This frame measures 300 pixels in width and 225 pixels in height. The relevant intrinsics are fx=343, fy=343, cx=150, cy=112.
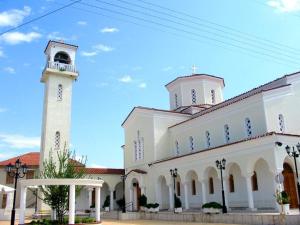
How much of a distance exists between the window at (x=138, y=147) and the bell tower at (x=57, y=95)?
22.4ft

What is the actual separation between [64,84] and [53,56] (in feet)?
10.1

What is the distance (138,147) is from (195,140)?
7.23 m

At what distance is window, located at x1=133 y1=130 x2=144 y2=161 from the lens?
112 feet

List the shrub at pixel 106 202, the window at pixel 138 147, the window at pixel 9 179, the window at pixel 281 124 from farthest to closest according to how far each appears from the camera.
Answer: the window at pixel 9 179
the shrub at pixel 106 202
the window at pixel 138 147
the window at pixel 281 124

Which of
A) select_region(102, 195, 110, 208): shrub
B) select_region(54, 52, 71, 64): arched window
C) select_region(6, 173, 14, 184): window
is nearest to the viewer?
select_region(102, 195, 110, 208): shrub

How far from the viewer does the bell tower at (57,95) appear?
33375 millimetres

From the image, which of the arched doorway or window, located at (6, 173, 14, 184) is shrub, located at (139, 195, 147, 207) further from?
window, located at (6, 173, 14, 184)

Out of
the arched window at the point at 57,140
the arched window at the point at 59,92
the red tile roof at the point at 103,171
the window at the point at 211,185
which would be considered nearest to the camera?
the window at the point at 211,185

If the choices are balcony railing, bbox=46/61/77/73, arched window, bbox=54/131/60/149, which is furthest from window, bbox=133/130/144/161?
balcony railing, bbox=46/61/77/73

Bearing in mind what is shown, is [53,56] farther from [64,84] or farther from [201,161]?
[201,161]

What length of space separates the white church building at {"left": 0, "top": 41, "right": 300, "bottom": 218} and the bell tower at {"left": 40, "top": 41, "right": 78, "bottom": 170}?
0.31 ft

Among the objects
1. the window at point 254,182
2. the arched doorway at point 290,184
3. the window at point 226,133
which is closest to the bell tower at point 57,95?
the window at point 226,133

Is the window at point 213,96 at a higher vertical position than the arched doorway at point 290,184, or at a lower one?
higher

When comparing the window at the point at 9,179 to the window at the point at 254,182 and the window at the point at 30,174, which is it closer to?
the window at the point at 30,174
